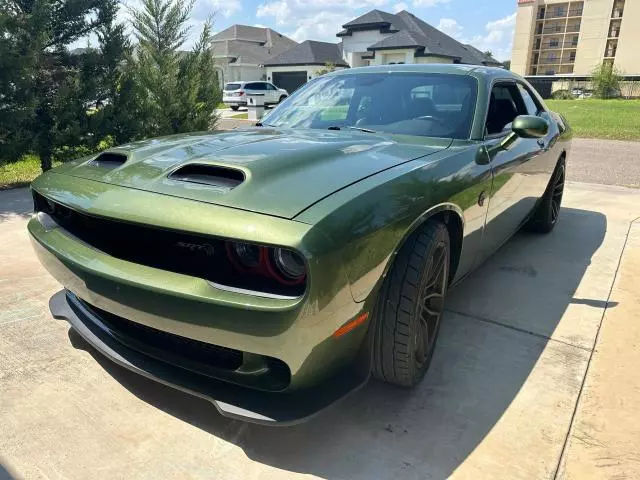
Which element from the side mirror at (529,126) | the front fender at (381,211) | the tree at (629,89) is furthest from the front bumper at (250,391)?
the tree at (629,89)

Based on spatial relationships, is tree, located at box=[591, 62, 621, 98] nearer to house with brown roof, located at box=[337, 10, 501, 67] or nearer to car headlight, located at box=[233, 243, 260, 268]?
house with brown roof, located at box=[337, 10, 501, 67]

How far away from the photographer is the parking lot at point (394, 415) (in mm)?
1871

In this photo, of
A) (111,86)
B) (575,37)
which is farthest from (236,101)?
(575,37)

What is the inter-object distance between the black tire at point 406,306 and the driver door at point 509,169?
839mm

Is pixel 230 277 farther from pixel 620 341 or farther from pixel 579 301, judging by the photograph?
pixel 579 301

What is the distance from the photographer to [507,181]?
3057 mm

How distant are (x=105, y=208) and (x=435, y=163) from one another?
1.39m

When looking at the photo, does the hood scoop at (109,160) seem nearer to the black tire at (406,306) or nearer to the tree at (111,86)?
the black tire at (406,306)

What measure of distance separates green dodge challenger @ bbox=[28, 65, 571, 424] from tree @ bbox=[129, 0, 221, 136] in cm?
624

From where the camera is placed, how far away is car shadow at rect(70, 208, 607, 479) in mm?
1899

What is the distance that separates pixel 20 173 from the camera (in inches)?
315

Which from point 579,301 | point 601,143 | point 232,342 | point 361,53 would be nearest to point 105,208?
point 232,342

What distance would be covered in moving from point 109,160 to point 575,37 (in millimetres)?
83732

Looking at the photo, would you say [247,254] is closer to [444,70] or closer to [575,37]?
[444,70]
